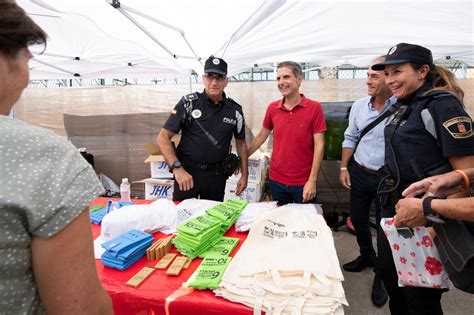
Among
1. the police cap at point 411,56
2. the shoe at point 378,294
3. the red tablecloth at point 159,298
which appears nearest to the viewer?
the red tablecloth at point 159,298

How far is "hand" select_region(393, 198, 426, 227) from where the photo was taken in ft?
3.89

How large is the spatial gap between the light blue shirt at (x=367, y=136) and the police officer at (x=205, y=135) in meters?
1.21

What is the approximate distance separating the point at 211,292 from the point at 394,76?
1.52 metres

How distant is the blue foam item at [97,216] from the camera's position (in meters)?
1.72

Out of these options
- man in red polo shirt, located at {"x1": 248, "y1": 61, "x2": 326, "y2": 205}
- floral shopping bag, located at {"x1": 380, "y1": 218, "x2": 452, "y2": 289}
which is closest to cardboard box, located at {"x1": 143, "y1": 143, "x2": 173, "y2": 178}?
man in red polo shirt, located at {"x1": 248, "y1": 61, "x2": 326, "y2": 205}

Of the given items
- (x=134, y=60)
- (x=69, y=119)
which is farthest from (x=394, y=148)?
(x=69, y=119)

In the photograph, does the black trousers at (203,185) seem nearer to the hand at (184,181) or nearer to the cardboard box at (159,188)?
the hand at (184,181)

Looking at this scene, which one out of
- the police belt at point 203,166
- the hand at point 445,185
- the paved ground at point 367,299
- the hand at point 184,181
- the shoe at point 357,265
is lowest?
the paved ground at point 367,299

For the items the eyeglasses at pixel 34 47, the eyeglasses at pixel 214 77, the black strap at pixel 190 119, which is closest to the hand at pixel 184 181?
the black strap at pixel 190 119

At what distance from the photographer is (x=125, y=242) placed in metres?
1.27

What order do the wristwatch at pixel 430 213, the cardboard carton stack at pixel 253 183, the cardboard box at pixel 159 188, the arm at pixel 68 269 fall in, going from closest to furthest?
the arm at pixel 68 269, the wristwatch at pixel 430 213, the cardboard carton stack at pixel 253 183, the cardboard box at pixel 159 188

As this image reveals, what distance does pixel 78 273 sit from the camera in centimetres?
53

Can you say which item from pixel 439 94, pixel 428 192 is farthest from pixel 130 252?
pixel 439 94

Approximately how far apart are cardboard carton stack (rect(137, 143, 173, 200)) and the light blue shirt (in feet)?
9.56
